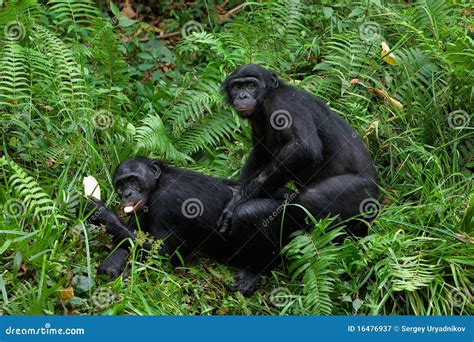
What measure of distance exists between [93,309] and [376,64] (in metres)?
4.72

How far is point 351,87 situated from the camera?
1005cm

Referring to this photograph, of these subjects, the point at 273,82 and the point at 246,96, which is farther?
the point at 273,82

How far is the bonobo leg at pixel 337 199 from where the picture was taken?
799 centimetres

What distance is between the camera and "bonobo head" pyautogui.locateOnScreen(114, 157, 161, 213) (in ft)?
27.1

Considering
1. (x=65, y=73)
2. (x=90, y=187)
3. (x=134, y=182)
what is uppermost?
(x=65, y=73)

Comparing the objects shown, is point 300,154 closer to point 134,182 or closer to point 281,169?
point 281,169

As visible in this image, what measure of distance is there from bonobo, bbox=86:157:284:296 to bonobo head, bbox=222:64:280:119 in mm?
759

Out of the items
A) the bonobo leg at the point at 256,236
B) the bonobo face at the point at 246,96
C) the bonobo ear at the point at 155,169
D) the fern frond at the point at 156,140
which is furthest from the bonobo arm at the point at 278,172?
the fern frond at the point at 156,140

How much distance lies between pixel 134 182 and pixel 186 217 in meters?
0.59

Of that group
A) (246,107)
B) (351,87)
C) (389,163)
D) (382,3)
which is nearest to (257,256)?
(246,107)

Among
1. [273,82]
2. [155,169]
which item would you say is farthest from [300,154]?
[155,169]

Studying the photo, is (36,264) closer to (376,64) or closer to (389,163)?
(389,163)

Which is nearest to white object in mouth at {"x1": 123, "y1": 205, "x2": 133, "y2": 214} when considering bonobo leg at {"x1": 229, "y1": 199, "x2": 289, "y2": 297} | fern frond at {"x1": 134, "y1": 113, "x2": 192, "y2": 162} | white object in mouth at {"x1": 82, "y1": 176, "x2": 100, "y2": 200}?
white object in mouth at {"x1": 82, "y1": 176, "x2": 100, "y2": 200}

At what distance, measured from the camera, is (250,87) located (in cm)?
848
